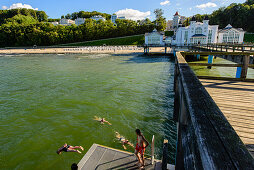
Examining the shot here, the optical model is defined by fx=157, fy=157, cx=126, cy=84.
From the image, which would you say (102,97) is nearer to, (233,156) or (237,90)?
(237,90)

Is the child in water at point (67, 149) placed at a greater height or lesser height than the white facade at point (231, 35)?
lesser

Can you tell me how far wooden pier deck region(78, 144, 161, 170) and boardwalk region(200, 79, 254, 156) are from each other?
2.78 metres

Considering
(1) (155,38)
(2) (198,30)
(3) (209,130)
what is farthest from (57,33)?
(3) (209,130)

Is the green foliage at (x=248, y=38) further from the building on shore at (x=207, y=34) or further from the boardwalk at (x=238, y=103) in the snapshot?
the boardwalk at (x=238, y=103)

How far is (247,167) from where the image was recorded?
1002 millimetres

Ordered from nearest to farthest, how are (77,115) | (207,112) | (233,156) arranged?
1. (233,156)
2. (207,112)
3. (77,115)

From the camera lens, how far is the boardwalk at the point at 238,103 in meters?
3.28

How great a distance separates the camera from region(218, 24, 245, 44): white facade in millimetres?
61719

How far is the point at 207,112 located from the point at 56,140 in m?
8.05

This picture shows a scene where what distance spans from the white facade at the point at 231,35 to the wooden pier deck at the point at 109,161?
74025 millimetres

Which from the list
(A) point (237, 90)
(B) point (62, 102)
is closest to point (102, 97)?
(B) point (62, 102)

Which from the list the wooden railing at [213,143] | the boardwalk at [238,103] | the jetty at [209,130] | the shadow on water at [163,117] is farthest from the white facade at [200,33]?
the wooden railing at [213,143]

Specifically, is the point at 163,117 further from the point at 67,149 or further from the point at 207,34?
the point at 207,34

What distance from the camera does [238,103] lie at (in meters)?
4.69
